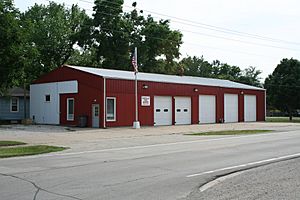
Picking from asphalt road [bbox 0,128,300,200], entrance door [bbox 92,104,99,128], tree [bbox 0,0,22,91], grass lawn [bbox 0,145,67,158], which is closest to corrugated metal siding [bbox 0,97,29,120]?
entrance door [bbox 92,104,99,128]

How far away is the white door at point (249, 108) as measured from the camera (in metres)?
52.0

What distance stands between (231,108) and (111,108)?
699 inches

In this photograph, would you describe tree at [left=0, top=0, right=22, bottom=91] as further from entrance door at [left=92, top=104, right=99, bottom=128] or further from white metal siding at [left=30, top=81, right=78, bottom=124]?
white metal siding at [left=30, top=81, right=78, bottom=124]

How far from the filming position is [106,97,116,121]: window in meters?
36.7

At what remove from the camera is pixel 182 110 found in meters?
43.4

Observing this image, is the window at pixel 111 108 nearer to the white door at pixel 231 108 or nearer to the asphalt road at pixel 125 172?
the white door at pixel 231 108

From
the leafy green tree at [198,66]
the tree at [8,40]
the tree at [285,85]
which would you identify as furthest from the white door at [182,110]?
the leafy green tree at [198,66]

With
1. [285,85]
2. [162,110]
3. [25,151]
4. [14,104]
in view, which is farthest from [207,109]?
[25,151]

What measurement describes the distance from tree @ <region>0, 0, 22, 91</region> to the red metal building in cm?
1508

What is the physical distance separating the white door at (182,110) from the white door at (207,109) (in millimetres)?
1991

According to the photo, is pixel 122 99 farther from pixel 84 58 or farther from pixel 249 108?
pixel 84 58

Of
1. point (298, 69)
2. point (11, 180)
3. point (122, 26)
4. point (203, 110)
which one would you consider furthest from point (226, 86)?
point (11, 180)

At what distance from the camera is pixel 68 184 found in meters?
9.88

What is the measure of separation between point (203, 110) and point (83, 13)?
26645 mm
